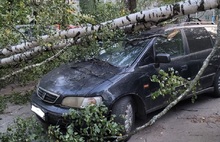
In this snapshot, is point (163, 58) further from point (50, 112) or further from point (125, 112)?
point (50, 112)

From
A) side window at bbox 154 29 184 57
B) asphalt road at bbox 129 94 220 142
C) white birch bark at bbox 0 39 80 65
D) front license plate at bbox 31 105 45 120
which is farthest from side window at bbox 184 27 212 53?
front license plate at bbox 31 105 45 120

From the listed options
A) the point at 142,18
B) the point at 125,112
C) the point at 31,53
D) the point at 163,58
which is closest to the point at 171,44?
the point at 163,58

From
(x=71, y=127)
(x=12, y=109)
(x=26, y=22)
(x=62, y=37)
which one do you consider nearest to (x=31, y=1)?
(x=26, y=22)

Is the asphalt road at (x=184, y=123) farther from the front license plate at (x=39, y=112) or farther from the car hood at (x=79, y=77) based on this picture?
the car hood at (x=79, y=77)

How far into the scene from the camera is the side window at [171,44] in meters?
5.03

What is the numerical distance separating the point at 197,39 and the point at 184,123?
1.70 metres

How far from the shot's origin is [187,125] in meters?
4.95

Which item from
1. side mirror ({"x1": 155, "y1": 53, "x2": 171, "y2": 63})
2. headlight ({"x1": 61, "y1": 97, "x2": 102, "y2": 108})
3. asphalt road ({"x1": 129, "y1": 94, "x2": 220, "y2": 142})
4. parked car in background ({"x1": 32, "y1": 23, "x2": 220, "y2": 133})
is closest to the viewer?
headlight ({"x1": 61, "y1": 97, "x2": 102, "y2": 108})

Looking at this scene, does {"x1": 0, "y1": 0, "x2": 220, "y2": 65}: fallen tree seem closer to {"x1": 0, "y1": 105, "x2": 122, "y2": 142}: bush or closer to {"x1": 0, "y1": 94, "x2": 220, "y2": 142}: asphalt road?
{"x1": 0, "y1": 94, "x2": 220, "y2": 142}: asphalt road

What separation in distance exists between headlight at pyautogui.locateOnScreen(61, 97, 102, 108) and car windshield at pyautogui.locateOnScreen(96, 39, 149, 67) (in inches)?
33.5

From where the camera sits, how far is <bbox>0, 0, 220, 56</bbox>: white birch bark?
412cm

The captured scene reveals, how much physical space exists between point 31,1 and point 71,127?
10.6 feet

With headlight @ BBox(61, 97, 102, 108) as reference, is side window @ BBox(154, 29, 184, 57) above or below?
above

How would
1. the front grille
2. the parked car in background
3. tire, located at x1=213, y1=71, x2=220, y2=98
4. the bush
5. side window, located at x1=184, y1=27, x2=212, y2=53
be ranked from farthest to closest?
tire, located at x1=213, y1=71, x2=220, y2=98
side window, located at x1=184, y1=27, x2=212, y2=53
the front grille
the parked car in background
the bush
